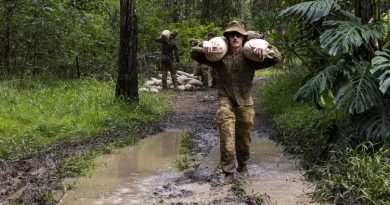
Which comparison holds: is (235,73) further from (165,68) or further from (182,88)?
(182,88)

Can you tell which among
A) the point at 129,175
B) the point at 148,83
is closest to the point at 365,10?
the point at 129,175

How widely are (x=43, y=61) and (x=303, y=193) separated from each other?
10.3 meters

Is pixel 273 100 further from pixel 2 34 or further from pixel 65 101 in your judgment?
pixel 2 34

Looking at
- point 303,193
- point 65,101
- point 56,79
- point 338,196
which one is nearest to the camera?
point 338,196

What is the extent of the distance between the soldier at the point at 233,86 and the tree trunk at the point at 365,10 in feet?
6.02

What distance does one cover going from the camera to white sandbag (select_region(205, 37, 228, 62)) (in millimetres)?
6105

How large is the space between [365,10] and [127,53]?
17.3 feet

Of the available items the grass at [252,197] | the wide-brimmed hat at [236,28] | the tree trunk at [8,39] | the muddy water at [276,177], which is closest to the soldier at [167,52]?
the tree trunk at [8,39]

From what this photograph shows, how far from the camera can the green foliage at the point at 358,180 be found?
184 inches

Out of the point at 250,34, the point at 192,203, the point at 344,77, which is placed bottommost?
the point at 192,203

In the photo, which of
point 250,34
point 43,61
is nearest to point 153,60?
point 43,61

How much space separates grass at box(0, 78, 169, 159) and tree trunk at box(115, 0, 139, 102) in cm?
31

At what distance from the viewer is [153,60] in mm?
18359

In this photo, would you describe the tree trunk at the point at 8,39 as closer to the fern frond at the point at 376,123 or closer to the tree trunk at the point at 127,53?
the tree trunk at the point at 127,53
